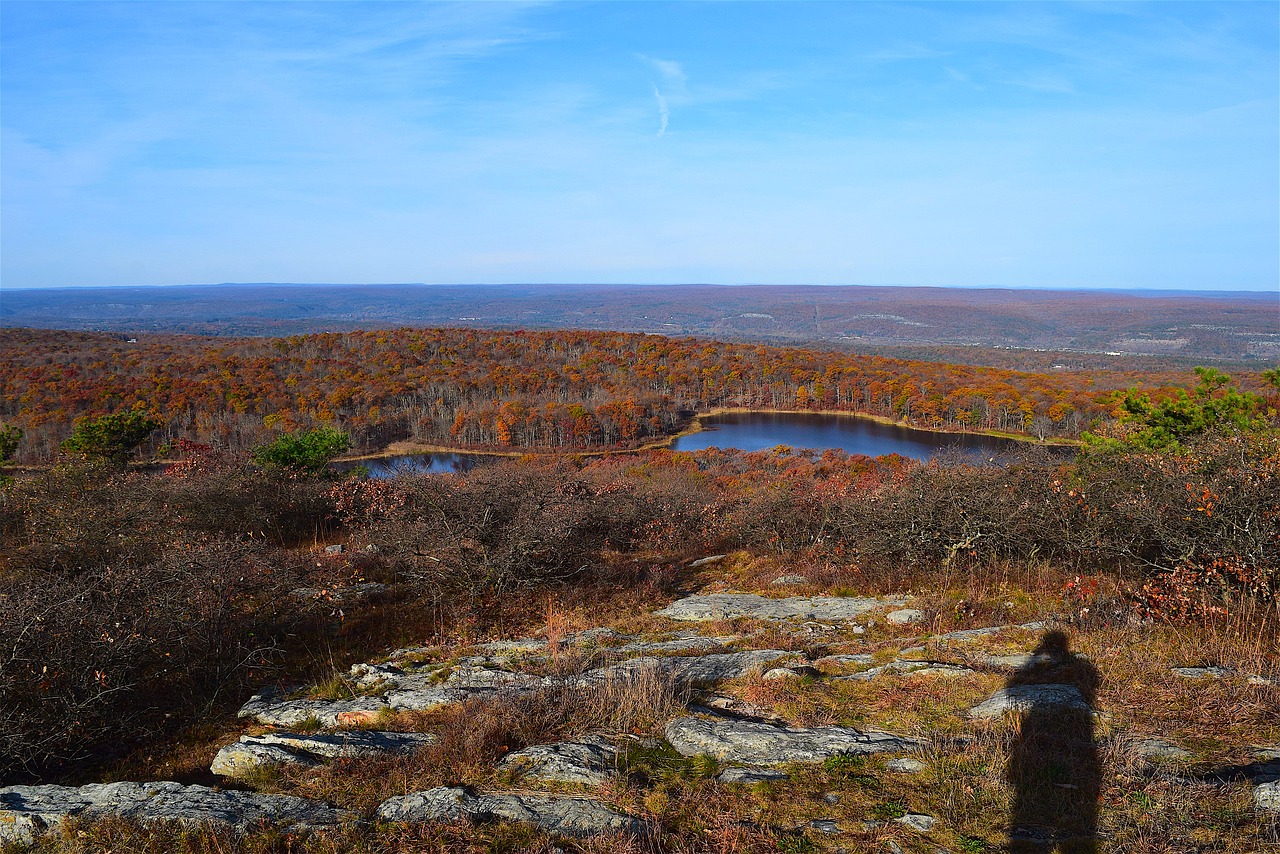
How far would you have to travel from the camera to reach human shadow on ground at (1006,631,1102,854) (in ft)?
11.2

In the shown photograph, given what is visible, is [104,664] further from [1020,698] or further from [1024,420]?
[1024,420]

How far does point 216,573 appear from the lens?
672 centimetres

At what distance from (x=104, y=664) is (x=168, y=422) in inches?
3196

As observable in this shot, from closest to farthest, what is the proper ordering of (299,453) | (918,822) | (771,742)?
1. (918,822)
2. (771,742)
3. (299,453)

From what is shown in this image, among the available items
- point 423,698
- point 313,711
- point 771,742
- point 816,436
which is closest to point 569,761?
point 771,742

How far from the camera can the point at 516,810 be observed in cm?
383

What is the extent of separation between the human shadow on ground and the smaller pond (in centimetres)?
5580

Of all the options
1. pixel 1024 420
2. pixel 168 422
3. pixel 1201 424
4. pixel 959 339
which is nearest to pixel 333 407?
pixel 168 422

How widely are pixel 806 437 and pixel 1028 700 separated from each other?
71.5 metres

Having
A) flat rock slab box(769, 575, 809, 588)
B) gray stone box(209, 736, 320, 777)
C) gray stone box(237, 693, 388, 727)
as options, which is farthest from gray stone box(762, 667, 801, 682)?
flat rock slab box(769, 575, 809, 588)

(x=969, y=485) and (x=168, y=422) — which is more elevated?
(x=969, y=485)

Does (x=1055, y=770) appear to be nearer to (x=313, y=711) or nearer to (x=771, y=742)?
(x=771, y=742)

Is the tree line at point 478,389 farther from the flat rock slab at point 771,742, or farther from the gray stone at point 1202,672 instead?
the flat rock slab at point 771,742

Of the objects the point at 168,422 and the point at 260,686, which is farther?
the point at 168,422
